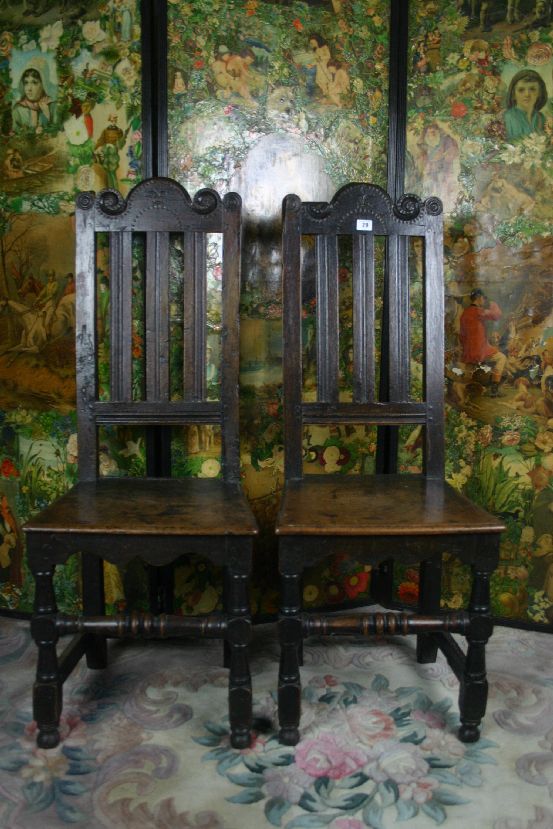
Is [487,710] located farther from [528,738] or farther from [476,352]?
[476,352]

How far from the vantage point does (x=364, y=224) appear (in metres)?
2.29

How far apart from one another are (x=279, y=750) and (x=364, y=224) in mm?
1601

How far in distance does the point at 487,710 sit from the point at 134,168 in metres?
2.08

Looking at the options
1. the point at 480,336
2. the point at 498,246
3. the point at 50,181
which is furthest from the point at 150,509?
the point at 498,246

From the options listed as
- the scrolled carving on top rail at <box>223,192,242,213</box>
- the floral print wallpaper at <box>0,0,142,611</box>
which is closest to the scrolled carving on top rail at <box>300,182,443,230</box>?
the scrolled carving on top rail at <box>223,192,242,213</box>

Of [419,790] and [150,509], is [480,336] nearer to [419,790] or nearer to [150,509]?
[150,509]

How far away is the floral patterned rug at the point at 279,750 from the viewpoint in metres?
1.63

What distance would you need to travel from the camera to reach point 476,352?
258cm

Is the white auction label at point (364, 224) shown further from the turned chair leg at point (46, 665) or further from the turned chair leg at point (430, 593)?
the turned chair leg at point (46, 665)

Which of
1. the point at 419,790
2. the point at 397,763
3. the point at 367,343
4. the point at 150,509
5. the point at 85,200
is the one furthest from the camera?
the point at 367,343

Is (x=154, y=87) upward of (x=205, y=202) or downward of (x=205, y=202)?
upward

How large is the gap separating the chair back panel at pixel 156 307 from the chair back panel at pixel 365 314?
192 millimetres

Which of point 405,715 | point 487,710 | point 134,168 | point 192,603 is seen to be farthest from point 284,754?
point 134,168

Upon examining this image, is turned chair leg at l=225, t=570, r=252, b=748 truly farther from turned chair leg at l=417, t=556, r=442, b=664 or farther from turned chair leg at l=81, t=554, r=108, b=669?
turned chair leg at l=417, t=556, r=442, b=664
